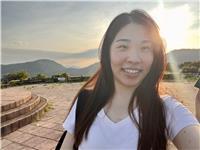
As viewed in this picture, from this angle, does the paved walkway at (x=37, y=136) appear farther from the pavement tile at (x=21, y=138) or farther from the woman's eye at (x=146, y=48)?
the woman's eye at (x=146, y=48)

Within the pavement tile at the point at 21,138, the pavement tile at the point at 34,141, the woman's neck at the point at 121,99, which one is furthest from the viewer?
the pavement tile at the point at 21,138

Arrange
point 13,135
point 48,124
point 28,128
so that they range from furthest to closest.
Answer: point 48,124
point 28,128
point 13,135

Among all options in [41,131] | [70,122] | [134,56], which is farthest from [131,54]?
[41,131]

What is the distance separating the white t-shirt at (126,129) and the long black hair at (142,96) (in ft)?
0.10

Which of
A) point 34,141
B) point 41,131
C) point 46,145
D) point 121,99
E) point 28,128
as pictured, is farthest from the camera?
point 28,128

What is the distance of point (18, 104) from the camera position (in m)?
6.41

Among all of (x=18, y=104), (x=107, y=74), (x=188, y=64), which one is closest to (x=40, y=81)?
(x=188, y=64)

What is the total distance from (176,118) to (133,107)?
0.83 ft

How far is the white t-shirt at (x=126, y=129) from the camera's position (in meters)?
1.40

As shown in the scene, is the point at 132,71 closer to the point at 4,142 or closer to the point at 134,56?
the point at 134,56

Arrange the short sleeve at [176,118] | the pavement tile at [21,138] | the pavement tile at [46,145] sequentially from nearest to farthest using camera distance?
the short sleeve at [176,118] → the pavement tile at [46,145] → the pavement tile at [21,138]

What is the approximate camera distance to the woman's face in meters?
1.50

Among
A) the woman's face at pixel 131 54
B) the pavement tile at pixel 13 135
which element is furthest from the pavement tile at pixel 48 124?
the woman's face at pixel 131 54

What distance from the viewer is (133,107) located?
1570mm
